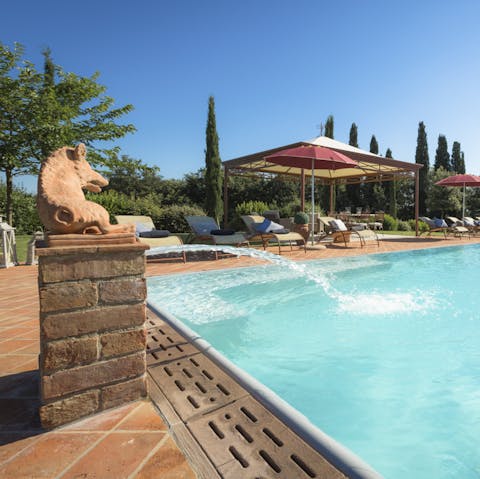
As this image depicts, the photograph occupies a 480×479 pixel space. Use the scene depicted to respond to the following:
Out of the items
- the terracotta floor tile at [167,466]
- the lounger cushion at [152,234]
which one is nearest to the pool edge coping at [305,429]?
the terracotta floor tile at [167,466]

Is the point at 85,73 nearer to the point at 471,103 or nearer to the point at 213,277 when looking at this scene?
the point at 213,277

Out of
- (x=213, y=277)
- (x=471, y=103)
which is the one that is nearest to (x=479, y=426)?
(x=213, y=277)

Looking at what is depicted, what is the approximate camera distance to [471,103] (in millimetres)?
11398

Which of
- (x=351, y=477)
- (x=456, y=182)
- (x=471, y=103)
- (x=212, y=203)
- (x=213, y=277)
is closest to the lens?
(x=351, y=477)

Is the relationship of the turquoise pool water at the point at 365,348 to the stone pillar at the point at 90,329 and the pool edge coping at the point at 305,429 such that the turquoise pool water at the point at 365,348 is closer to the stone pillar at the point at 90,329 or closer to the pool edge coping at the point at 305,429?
the pool edge coping at the point at 305,429

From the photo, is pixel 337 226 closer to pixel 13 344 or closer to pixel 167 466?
pixel 13 344

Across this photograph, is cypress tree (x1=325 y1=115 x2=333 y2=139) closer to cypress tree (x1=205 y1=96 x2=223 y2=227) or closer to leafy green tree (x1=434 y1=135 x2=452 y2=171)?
cypress tree (x1=205 y1=96 x2=223 y2=227)

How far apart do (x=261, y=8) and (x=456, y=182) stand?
1008cm

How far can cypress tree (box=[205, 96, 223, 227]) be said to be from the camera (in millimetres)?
17359

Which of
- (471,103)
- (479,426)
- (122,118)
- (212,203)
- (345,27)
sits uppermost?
(345,27)

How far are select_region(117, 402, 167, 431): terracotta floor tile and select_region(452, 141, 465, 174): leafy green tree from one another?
123ft

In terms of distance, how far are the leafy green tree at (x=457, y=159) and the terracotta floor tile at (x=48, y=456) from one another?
3785cm

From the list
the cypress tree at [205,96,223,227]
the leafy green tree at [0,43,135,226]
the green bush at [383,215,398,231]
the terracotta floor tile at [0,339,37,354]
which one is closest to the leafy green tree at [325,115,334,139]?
the green bush at [383,215,398,231]

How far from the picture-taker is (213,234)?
7.93m
